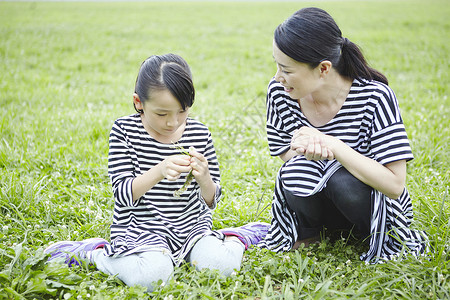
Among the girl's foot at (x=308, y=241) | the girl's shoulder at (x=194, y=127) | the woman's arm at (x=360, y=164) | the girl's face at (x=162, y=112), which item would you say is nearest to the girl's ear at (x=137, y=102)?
the girl's face at (x=162, y=112)

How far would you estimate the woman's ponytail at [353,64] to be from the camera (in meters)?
2.32

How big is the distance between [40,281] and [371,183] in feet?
5.22

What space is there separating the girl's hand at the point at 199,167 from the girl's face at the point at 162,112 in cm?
16

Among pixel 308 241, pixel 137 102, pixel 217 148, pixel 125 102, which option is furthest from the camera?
pixel 125 102

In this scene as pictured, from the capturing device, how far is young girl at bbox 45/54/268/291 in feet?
7.38

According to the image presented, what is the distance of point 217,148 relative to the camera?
4.12m

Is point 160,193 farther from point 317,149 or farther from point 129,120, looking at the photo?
point 317,149

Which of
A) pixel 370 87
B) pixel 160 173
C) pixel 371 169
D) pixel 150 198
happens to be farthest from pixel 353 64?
pixel 150 198

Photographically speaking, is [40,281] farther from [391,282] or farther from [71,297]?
[391,282]

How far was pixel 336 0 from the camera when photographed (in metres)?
23.6

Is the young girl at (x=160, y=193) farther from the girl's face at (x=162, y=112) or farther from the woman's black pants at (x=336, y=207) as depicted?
the woman's black pants at (x=336, y=207)

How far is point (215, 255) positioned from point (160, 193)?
447 mm

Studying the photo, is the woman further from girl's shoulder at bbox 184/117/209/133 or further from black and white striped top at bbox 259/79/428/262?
girl's shoulder at bbox 184/117/209/133

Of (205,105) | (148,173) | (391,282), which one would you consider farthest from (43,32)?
(391,282)
